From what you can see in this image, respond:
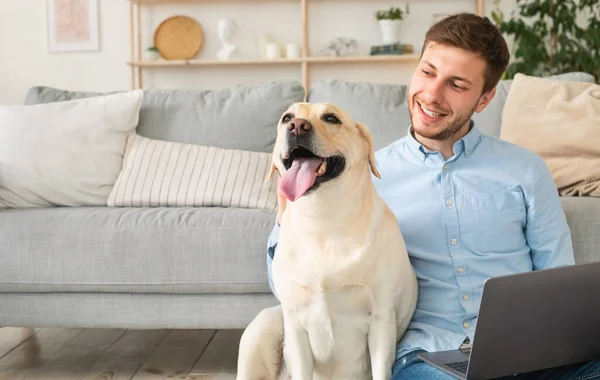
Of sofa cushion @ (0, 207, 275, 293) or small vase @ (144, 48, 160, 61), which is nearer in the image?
sofa cushion @ (0, 207, 275, 293)

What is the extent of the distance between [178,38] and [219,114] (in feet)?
7.70

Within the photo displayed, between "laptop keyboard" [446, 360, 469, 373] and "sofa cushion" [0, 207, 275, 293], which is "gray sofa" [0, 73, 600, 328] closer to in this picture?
"sofa cushion" [0, 207, 275, 293]

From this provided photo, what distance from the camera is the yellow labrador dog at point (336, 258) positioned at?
1339 millimetres

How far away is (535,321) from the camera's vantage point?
112 cm

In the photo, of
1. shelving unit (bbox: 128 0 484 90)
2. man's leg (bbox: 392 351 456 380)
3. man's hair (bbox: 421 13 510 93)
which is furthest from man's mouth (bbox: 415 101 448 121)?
shelving unit (bbox: 128 0 484 90)

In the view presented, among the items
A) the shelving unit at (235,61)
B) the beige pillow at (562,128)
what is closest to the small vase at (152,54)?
the shelving unit at (235,61)

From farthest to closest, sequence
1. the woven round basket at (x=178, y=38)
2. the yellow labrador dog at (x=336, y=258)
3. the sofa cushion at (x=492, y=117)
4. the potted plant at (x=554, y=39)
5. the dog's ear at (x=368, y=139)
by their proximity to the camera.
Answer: the woven round basket at (x=178, y=38) < the potted plant at (x=554, y=39) < the sofa cushion at (x=492, y=117) < the dog's ear at (x=368, y=139) < the yellow labrador dog at (x=336, y=258)

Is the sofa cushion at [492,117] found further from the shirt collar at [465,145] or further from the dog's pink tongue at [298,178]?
the dog's pink tongue at [298,178]

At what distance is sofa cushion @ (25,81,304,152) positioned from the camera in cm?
281

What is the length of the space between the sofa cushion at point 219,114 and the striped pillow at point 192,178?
12cm

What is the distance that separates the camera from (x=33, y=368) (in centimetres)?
237

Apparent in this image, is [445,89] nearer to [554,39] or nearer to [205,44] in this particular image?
[554,39]

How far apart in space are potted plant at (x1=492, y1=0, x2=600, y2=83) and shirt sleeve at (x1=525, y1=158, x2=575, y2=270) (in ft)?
10.2

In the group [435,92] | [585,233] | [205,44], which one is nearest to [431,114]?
[435,92]
